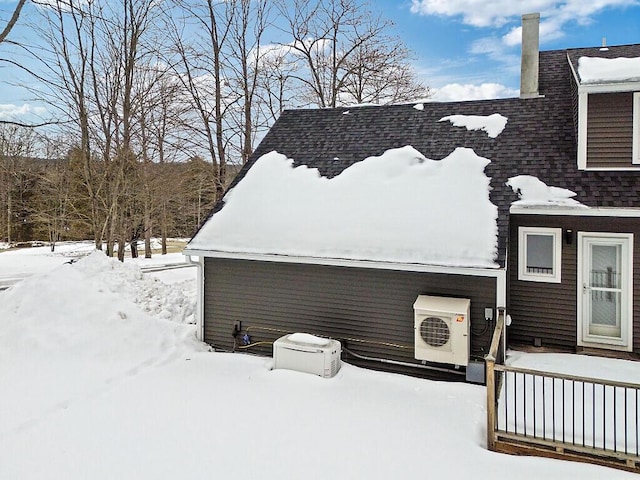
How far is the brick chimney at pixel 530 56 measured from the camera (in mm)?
8766

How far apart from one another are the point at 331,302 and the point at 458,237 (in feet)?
7.82

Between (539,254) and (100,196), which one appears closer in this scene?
(539,254)

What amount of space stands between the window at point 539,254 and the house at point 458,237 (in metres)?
0.02

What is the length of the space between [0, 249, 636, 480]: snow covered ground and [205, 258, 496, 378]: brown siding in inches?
20.2

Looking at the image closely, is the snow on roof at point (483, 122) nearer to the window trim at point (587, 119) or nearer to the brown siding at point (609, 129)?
the window trim at point (587, 119)

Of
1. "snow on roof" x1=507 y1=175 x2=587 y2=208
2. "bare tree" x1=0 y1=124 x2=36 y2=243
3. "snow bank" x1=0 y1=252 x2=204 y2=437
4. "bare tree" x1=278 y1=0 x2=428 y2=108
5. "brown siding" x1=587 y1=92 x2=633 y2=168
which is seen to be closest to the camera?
"snow bank" x1=0 y1=252 x2=204 y2=437

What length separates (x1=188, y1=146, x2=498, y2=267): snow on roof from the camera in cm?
678

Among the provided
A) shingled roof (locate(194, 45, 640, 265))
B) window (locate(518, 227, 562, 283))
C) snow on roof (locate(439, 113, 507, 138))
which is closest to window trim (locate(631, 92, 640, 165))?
shingled roof (locate(194, 45, 640, 265))

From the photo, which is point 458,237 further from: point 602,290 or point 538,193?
point 602,290

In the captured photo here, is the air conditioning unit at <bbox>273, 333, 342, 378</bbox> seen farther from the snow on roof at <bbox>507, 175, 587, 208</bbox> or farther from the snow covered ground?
the snow on roof at <bbox>507, 175, 587, 208</bbox>

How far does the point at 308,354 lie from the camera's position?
22.4 feet

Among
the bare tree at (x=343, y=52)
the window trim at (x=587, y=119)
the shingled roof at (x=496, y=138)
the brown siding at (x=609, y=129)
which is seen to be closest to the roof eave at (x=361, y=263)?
the shingled roof at (x=496, y=138)

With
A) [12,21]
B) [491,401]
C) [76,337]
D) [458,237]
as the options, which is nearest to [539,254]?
[458,237]

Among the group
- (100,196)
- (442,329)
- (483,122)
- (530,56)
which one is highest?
(530,56)
